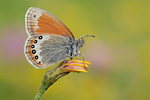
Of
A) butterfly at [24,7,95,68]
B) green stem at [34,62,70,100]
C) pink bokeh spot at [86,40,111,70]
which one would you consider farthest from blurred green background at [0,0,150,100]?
green stem at [34,62,70,100]

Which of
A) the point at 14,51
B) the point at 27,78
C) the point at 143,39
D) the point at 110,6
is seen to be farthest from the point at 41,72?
the point at 110,6

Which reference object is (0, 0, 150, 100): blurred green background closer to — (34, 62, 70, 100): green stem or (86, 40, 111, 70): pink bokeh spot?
(86, 40, 111, 70): pink bokeh spot

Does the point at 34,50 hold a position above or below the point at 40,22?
below

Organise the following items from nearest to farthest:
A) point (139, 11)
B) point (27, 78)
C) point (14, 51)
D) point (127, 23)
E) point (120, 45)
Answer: point (14, 51) < point (27, 78) < point (120, 45) < point (127, 23) < point (139, 11)

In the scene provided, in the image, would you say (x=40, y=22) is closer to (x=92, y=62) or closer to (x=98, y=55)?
(x=92, y=62)

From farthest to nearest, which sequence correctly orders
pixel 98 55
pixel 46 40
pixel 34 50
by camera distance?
pixel 98 55 < pixel 46 40 < pixel 34 50

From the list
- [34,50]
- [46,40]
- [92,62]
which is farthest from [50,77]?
[92,62]

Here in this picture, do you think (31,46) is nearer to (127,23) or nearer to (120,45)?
(120,45)

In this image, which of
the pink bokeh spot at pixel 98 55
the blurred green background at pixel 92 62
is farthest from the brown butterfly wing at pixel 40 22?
the pink bokeh spot at pixel 98 55
